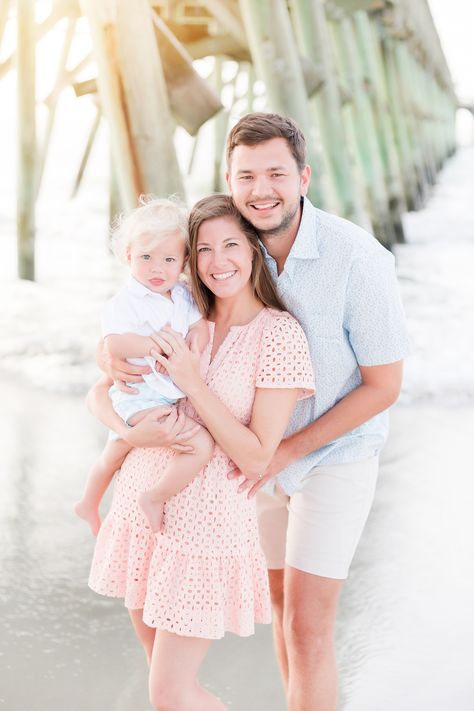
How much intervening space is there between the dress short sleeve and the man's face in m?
0.19

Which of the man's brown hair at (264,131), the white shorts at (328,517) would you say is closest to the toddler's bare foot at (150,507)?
the white shorts at (328,517)

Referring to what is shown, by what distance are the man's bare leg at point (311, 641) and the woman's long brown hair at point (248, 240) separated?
1.89 ft

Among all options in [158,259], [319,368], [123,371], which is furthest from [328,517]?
[158,259]

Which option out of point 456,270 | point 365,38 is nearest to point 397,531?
point 456,270

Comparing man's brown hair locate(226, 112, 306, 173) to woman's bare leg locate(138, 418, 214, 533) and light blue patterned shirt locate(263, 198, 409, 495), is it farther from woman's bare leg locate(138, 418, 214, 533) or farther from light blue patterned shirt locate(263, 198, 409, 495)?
woman's bare leg locate(138, 418, 214, 533)

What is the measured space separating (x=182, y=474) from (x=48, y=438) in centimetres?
238

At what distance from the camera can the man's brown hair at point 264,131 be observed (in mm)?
1964

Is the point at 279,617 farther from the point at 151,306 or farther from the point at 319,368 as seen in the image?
the point at 151,306

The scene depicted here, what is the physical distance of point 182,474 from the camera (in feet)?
6.01

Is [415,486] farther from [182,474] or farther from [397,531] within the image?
[182,474]

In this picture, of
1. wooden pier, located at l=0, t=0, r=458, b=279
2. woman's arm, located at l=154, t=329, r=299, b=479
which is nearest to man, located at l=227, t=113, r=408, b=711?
woman's arm, located at l=154, t=329, r=299, b=479

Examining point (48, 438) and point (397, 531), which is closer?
point (397, 531)

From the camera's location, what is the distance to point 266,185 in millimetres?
1938

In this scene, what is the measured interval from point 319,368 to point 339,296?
0.53 ft
